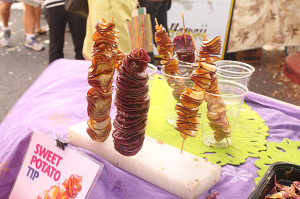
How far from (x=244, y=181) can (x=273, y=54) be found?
11.6ft

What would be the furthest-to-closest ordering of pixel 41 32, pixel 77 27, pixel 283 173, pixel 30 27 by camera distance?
pixel 41 32, pixel 30 27, pixel 77 27, pixel 283 173

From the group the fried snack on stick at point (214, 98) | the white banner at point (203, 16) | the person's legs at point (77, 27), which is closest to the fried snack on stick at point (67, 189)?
the fried snack on stick at point (214, 98)

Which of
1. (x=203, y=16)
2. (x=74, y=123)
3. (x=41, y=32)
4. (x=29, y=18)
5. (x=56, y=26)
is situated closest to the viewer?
(x=74, y=123)

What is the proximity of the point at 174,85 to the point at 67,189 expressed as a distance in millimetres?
457

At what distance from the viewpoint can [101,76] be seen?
0.74 m

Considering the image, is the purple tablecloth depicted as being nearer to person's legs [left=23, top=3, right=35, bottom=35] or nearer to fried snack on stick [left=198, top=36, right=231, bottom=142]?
fried snack on stick [left=198, top=36, right=231, bottom=142]

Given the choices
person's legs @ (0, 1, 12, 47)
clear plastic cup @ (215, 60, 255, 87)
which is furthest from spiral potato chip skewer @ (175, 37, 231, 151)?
person's legs @ (0, 1, 12, 47)

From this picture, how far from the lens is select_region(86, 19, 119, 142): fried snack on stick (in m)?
0.72

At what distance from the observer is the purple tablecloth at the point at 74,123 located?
2.51ft

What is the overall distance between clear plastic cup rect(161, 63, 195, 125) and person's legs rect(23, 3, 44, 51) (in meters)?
3.24

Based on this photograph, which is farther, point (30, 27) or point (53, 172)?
point (30, 27)

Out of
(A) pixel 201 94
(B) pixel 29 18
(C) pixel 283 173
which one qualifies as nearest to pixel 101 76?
(A) pixel 201 94

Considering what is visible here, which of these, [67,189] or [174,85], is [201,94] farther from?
[67,189]

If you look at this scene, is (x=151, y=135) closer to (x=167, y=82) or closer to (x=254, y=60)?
(x=167, y=82)
